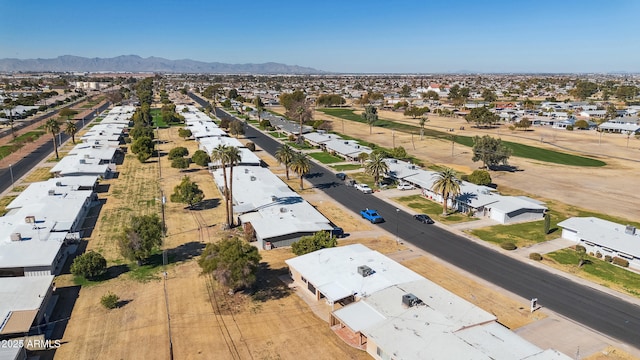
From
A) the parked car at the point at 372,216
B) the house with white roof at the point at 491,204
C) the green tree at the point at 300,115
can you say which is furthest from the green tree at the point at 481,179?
the green tree at the point at 300,115

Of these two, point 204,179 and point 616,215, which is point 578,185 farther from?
point 204,179

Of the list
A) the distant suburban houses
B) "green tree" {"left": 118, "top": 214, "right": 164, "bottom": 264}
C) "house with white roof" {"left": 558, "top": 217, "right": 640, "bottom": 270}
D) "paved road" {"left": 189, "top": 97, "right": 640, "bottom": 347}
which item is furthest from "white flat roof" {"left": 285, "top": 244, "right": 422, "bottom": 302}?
"house with white roof" {"left": 558, "top": 217, "right": 640, "bottom": 270}

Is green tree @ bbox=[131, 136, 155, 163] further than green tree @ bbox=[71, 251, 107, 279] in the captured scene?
Yes

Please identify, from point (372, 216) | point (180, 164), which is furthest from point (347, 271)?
point (180, 164)

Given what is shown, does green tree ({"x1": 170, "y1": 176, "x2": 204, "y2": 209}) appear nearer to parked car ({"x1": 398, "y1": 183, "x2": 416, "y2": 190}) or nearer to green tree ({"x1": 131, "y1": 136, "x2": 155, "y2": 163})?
green tree ({"x1": 131, "y1": 136, "x2": 155, "y2": 163})

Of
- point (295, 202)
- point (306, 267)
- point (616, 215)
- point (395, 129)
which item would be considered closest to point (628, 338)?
point (306, 267)

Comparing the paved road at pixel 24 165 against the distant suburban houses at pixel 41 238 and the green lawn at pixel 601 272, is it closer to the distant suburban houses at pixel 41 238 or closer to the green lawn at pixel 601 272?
the distant suburban houses at pixel 41 238
